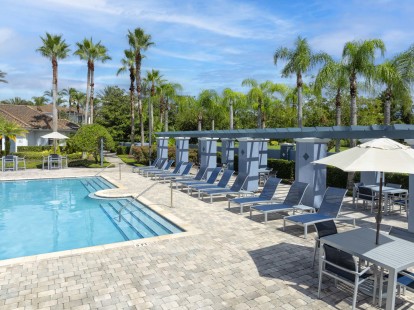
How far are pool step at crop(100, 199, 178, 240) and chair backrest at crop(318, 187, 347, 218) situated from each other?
4.34 m

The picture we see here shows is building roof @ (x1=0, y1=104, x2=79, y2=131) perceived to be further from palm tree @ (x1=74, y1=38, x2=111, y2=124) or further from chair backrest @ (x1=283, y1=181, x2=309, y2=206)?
chair backrest @ (x1=283, y1=181, x2=309, y2=206)

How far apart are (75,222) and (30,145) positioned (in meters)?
30.5

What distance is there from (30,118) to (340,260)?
4175cm

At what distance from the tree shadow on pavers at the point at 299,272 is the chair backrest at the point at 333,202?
1.73 metres

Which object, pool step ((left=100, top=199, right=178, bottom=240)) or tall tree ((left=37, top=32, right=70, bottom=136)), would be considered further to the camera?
tall tree ((left=37, top=32, right=70, bottom=136))

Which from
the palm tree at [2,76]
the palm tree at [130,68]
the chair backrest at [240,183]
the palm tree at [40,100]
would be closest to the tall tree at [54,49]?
the palm tree at [130,68]

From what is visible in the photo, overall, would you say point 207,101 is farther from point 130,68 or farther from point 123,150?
point 123,150

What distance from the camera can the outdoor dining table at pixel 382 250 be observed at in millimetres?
4422

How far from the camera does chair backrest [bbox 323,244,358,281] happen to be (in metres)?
4.70

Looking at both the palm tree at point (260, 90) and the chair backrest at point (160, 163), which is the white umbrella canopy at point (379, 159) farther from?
the palm tree at point (260, 90)

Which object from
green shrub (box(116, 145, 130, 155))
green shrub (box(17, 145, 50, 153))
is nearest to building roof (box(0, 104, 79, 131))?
green shrub (box(17, 145, 50, 153))

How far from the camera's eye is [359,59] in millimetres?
15469

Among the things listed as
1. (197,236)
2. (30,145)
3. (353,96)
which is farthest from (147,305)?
(30,145)

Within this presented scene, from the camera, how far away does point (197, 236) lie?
27.0 ft
